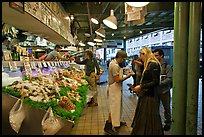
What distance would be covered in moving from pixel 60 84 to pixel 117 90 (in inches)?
43.9

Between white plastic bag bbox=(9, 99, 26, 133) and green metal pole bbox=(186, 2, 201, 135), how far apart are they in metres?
2.03

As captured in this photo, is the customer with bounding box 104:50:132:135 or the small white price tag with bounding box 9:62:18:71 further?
the customer with bounding box 104:50:132:135

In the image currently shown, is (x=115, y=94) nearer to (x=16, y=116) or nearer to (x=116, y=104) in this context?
(x=116, y=104)

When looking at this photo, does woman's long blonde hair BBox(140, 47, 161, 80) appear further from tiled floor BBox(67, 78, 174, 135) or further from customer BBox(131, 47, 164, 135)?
tiled floor BBox(67, 78, 174, 135)

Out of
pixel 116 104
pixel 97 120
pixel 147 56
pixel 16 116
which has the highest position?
pixel 147 56

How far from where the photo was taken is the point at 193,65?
2.51 meters

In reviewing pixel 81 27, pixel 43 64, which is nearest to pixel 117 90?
pixel 43 64

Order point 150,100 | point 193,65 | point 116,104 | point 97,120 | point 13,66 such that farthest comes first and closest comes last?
point 97,120
point 116,104
point 150,100
point 13,66
point 193,65

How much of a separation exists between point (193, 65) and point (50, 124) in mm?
1865

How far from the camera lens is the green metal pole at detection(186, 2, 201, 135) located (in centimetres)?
246

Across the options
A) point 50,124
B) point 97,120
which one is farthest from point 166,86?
point 50,124

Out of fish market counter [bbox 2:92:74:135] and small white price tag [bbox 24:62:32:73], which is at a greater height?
small white price tag [bbox 24:62:32:73]

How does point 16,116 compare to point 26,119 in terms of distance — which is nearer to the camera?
point 16,116

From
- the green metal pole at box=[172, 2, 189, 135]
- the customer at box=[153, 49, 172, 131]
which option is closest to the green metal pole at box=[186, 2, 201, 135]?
the green metal pole at box=[172, 2, 189, 135]
